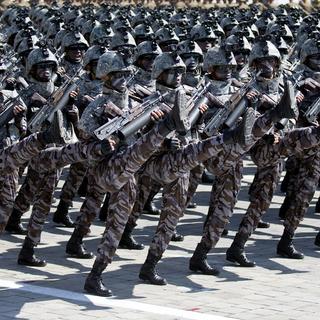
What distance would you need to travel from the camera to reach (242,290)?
1323 centimetres

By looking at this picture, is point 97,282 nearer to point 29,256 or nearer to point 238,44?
point 29,256

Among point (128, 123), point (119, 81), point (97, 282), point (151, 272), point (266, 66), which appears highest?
point (266, 66)

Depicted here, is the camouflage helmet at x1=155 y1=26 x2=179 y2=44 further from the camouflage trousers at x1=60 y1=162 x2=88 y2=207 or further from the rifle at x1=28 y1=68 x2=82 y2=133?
the rifle at x1=28 y1=68 x2=82 y2=133

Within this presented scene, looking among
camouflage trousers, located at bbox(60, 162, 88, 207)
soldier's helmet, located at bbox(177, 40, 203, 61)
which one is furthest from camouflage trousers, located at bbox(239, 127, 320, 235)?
soldier's helmet, located at bbox(177, 40, 203, 61)

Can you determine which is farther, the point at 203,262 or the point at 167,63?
the point at 203,262

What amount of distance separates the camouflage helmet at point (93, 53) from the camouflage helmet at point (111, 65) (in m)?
1.90

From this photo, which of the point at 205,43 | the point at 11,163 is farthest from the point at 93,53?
the point at 205,43

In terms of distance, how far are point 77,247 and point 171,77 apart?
220 cm

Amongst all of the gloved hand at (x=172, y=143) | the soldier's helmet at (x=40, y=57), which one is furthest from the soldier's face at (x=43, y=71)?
the gloved hand at (x=172, y=143)

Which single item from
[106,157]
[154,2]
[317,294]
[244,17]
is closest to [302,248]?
[317,294]

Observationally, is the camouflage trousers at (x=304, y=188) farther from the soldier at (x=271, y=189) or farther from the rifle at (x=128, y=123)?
the rifle at (x=128, y=123)

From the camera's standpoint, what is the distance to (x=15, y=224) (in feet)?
52.1

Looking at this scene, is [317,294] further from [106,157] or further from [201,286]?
[106,157]

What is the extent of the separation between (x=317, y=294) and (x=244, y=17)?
1538 cm
